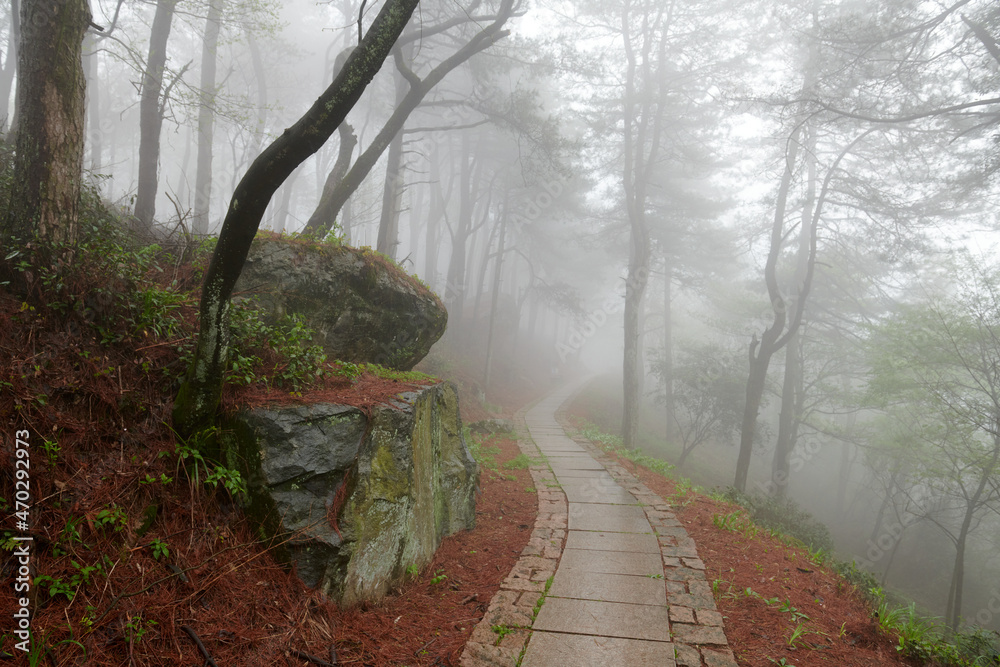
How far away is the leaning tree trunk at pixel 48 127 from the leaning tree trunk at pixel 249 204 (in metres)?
1.71

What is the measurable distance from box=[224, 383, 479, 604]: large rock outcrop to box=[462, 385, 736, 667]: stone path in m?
0.89

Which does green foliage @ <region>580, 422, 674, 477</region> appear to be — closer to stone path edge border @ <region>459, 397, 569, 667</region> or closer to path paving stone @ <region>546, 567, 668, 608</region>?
stone path edge border @ <region>459, 397, 569, 667</region>

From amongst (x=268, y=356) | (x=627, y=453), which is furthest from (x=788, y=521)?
(x=268, y=356)

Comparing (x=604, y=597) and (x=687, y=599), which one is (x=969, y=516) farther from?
(x=604, y=597)

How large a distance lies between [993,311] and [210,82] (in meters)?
21.2

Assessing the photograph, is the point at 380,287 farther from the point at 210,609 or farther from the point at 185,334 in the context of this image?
the point at 210,609

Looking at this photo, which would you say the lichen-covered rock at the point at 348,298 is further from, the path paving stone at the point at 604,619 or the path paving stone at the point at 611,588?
the path paving stone at the point at 604,619

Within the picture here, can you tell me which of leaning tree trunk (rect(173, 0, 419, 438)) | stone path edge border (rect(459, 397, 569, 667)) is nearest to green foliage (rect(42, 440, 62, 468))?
leaning tree trunk (rect(173, 0, 419, 438))

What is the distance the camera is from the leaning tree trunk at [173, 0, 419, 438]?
3023 millimetres

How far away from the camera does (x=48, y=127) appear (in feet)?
12.8

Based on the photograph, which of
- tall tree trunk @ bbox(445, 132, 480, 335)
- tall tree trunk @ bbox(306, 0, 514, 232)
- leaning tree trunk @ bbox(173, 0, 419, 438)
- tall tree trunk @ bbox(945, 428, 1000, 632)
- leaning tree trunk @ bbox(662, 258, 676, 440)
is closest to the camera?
leaning tree trunk @ bbox(173, 0, 419, 438)

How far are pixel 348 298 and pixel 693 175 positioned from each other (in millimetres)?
15199

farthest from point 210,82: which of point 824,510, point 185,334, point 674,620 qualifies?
point 824,510

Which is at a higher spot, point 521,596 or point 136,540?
point 136,540
